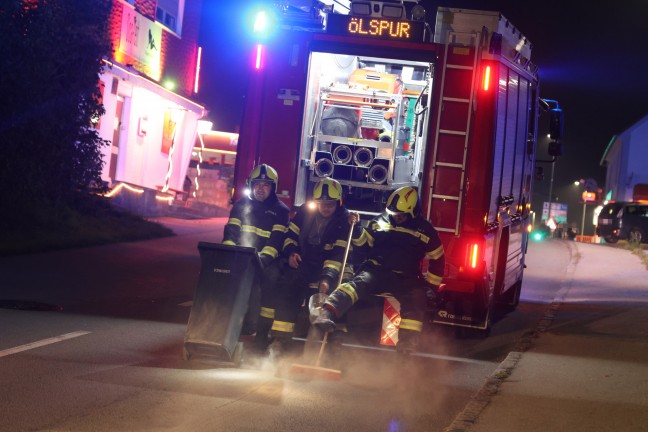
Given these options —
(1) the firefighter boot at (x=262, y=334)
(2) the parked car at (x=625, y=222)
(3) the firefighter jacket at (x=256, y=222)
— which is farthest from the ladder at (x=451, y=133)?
(2) the parked car at (x=625, y=222)

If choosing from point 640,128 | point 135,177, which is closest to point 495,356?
point 135,177

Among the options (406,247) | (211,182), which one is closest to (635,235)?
(211,182)

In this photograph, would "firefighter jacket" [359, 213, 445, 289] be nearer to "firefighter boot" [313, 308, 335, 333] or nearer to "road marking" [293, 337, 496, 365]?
"firefighter boot" [313, 308, 335, 333]

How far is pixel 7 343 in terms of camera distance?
341 inches

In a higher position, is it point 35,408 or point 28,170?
point 28,170

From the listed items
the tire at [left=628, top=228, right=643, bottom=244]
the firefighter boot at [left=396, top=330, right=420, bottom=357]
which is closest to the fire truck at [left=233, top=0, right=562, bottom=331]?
the firefighter boot at [left=396, top=330, right=420, bottom=357]

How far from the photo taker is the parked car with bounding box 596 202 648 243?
37.1 m

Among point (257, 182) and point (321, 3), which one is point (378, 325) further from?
point (321, 3)

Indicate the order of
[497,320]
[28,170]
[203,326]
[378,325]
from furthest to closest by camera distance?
[28,170] → [497,320] → [378,325] → [203,326]

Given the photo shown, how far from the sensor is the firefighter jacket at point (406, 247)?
9070mm

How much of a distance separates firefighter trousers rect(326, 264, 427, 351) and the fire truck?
1437mm

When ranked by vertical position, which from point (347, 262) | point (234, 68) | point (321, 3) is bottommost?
point (347, 262)

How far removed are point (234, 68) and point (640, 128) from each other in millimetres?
32052

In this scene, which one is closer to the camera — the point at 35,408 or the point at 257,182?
the point at 35,408
